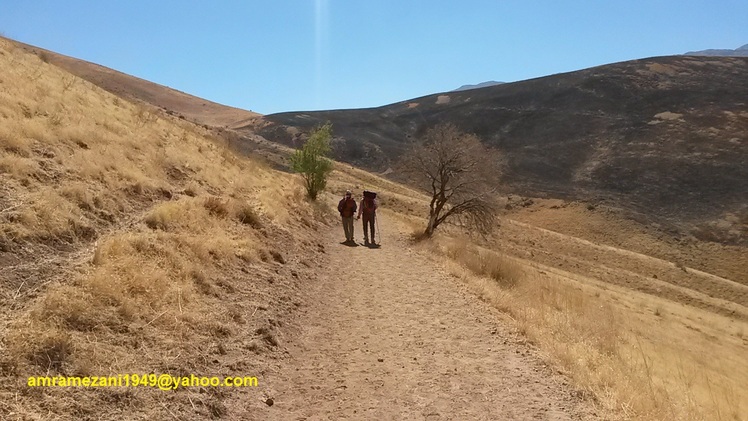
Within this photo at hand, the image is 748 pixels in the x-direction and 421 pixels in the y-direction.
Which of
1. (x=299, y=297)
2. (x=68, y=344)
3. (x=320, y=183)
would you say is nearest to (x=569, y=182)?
(x=320, y=183)

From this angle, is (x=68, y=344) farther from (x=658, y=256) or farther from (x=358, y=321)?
(x=658, y=256)

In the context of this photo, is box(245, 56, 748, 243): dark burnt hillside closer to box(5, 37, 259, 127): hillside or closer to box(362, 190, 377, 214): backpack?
box(5, 37, 259, 127): hillside

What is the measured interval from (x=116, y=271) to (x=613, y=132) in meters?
77.6

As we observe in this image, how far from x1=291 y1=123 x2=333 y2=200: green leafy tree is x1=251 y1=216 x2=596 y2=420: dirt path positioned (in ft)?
56.9

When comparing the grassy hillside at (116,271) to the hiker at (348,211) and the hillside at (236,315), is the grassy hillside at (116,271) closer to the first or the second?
the hillside at (236,315)

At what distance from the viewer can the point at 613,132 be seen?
2813 inches

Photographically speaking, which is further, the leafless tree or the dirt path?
the leafless tree

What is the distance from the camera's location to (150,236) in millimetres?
7340

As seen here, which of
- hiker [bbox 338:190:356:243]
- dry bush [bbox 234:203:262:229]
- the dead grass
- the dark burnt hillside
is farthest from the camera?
the dark burnt hillside

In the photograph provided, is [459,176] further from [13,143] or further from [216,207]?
[13,143]

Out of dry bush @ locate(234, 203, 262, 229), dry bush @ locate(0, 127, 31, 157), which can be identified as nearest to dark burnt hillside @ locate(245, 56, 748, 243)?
dry bush @ locate(234, 203, 262, 229)

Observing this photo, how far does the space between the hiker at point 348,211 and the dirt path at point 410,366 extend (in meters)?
7.26

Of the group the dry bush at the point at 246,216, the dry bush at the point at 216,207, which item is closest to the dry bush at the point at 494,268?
the dry bush at the point at 246,216

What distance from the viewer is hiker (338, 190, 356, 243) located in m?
17.7
